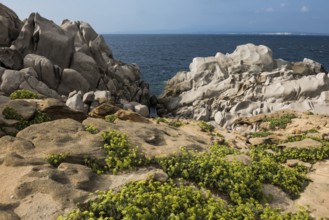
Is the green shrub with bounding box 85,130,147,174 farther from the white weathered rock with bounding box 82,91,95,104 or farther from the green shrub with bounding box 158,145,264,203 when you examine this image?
the white weathered rock with bounding box 82,91,95,104

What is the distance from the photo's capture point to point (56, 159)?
13.3 metres

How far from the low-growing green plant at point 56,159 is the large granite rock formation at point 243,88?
29.7 metres

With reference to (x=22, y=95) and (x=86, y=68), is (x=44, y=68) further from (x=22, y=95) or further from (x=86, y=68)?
(x=22, y=95)

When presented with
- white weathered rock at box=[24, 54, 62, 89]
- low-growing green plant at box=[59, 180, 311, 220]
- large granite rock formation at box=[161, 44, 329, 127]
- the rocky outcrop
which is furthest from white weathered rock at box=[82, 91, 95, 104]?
low-growing green plant at box=[59, 180, 311, 220]

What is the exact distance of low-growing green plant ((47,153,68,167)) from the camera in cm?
1322

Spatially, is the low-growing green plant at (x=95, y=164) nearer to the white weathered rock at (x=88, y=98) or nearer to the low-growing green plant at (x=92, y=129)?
the low-growing green plant at (x=92, y=129)

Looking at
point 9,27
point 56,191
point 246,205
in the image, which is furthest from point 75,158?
point 9,27

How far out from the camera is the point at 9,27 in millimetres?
43156

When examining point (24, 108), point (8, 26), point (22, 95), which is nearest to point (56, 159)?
point (24, 108)

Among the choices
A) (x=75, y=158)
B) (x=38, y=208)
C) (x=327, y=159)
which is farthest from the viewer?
(x=327, y=159)

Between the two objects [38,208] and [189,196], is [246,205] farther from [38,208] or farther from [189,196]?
[38,208]

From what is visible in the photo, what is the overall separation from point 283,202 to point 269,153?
7516 millimetres

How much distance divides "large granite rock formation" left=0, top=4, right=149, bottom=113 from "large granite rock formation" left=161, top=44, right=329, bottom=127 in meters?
8.50

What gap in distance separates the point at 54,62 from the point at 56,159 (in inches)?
1280
